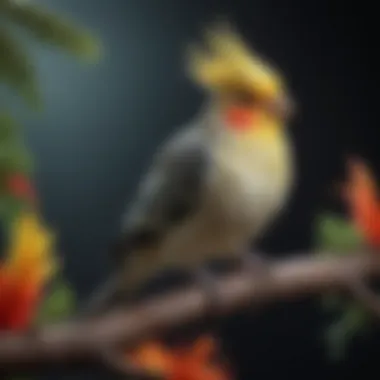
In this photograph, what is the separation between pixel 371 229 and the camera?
105 cm

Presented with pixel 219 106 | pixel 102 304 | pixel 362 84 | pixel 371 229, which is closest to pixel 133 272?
pixel 102 304

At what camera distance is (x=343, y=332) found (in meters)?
1.06

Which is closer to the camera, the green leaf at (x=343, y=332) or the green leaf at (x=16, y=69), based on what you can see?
the green leaf at (x=16, y=69)

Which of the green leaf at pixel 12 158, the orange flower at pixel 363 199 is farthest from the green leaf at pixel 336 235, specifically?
the green leaf at pixel 12 158

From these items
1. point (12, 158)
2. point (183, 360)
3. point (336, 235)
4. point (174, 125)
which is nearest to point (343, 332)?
point (336, 235)

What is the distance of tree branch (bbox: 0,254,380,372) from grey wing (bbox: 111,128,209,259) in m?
0.08

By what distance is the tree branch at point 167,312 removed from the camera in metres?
0.82

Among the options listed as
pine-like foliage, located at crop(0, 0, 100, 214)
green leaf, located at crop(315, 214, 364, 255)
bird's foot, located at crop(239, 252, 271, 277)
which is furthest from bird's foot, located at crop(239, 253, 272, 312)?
pine-like foliage, located at crop(0, 0, 100, 214)

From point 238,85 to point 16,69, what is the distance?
365 mm

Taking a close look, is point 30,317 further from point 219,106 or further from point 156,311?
point 219,106

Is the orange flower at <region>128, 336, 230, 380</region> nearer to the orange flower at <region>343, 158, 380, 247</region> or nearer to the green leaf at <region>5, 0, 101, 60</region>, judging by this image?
the orange flower at <region>343, 158, 380, 247</region>

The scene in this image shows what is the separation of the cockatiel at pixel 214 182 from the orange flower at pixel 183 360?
7cm

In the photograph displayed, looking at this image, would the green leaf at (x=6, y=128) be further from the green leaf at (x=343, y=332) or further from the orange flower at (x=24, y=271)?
the green leaf at (x=343, y=332)

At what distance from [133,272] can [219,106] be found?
213 mm
